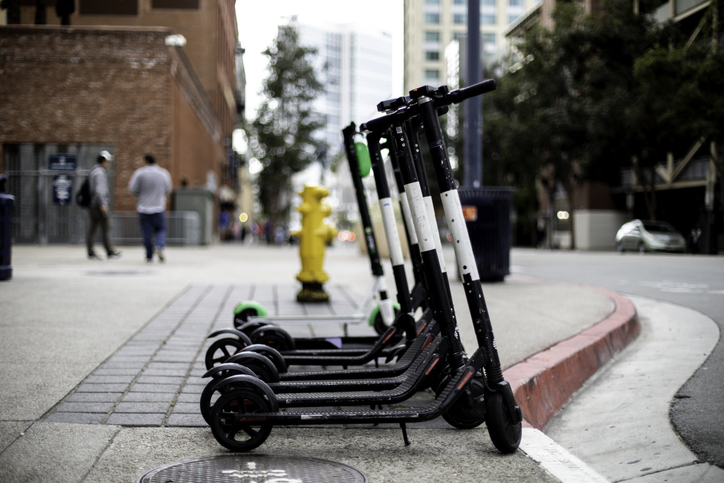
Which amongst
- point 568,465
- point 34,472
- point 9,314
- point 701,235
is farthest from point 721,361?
point 701,235

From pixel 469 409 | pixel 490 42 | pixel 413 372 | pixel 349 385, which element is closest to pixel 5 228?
pixel 349 385

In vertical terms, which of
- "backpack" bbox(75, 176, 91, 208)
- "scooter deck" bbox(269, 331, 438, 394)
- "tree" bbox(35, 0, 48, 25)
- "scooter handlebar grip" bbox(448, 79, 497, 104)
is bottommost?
"scooter deck" bbox(269, 331, 438, 394)

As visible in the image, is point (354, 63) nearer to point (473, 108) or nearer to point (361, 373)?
point (473, 108)

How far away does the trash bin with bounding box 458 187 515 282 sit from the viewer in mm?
10250

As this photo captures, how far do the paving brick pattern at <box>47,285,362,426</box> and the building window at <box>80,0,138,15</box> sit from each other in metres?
13.4

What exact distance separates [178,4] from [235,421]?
3972 centimetres

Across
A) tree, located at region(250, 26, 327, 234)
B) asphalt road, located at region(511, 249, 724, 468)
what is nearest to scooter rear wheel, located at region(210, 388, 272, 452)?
asphalt road, located at region(511, 249, 724, 468)

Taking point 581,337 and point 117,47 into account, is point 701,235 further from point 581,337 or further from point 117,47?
point 581,337

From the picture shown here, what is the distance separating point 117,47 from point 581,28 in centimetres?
2230

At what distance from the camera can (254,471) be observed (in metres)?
2.80

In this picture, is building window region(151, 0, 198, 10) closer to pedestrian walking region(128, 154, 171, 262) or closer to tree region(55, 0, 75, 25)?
tree region(55, 0, 75, 25)

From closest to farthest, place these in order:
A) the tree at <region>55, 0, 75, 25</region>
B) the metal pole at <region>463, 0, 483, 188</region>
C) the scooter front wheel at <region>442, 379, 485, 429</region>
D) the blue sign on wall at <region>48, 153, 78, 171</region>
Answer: the scooter front wheel at <region>442, 379, 485, 429</region>
the metal pole at <region>463, 0, 483, 188</region>
the tree at <region>55, 0, 75, 25</region>
the blue sign on wall at <region>48, 153, 78, 171</region>

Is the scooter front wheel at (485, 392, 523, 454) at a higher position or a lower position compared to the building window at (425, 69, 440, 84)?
lower

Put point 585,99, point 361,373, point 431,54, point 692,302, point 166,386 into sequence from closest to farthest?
1. point 361,373
2. point 166,386
3. point 692,302
4. point 585,99
5. point 431,54
